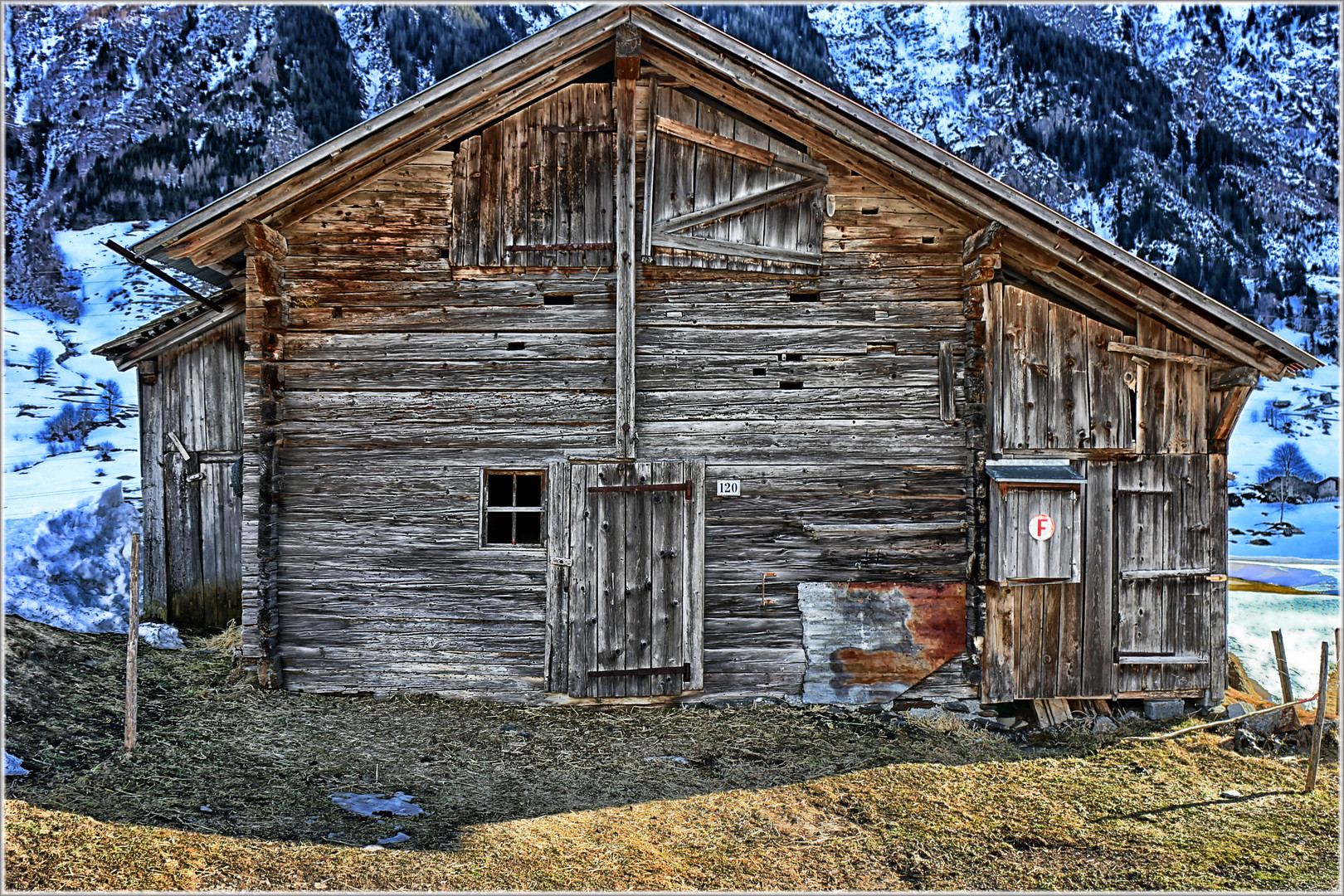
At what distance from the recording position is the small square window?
26.0 feet

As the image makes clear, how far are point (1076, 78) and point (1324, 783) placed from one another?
3424 inches

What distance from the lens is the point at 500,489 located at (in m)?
8.06

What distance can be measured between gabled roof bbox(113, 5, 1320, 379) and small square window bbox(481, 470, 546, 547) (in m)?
3.63

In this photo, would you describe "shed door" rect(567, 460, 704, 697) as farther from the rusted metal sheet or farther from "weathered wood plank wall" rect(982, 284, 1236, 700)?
"weathered wood plank wall" rect(982, 284, 1236, 700)

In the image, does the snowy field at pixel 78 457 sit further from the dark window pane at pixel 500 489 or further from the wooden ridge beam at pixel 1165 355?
the wooden ridge beam at pixel 1165 355

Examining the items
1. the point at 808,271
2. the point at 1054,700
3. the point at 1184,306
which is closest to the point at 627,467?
the point at 808,271

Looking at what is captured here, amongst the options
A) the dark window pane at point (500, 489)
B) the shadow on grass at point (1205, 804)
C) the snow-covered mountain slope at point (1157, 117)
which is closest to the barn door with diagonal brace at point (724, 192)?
the dark window pane at point (500, 489)

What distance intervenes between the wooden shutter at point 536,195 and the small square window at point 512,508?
237cm

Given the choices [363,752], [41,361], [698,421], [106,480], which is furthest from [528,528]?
[41,361]

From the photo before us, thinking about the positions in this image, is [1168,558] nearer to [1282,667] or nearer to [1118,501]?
[1118,501]

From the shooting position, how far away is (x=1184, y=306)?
7758 millimetres

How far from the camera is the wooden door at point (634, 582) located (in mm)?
7816

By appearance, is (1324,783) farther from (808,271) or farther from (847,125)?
(847,125)

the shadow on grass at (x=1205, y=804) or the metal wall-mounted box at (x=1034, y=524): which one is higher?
the metal wall-mounted box at (x=1034, y=524)
